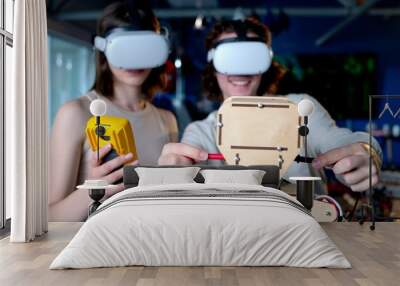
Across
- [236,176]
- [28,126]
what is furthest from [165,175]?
[28,126]

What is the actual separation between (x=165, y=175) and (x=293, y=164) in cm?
144

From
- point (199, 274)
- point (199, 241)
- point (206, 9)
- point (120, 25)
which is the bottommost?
point (199, 274)

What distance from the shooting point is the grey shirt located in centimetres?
674

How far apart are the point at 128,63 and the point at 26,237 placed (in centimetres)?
224

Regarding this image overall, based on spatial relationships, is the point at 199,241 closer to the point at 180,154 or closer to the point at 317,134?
the point at 180,154

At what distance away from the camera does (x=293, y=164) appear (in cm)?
658

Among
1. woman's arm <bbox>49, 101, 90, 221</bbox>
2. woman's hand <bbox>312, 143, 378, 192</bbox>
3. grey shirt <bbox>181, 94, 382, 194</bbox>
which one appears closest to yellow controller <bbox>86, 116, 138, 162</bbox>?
woman's arm <bbox>49, 101, 90, 221</bbox>

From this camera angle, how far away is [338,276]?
3.93 m

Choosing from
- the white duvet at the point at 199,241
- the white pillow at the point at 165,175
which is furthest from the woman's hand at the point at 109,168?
the white duvet at the point at 199,241

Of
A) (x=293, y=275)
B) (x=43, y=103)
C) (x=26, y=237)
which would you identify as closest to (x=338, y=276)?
(x=293, y=275)

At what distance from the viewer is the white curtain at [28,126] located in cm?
536

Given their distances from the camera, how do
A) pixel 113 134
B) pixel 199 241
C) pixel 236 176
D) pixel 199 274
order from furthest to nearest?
pixel 113 134 < pixel 236 176 < pixel 199 241 < pixel 199 274

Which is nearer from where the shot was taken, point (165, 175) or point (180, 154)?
point (165, 175)

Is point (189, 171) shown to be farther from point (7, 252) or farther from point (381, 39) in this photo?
point (381, 39)
